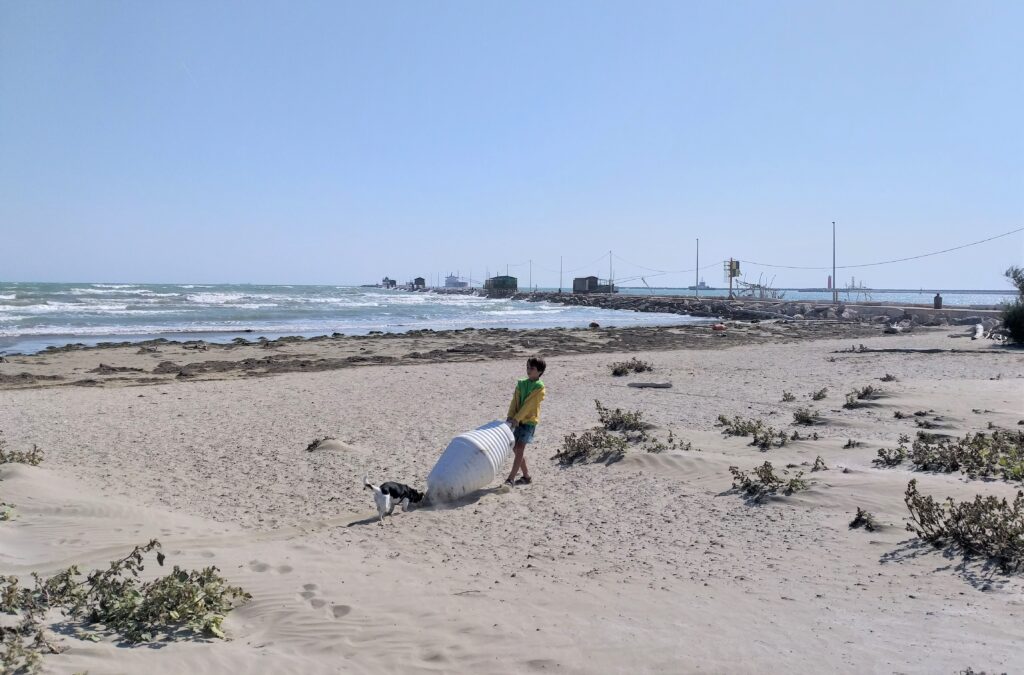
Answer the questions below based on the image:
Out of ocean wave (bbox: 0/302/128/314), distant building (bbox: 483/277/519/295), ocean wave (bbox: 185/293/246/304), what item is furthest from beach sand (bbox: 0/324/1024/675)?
distant building (bbox: 483/277/519/295)

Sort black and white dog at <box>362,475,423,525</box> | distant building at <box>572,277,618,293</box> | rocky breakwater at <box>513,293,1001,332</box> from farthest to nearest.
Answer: distant building at <box>572,277,618,293</box> < rocky breakwater at <box>513,293,1001,332</box> < black and white dog at <box>362,475,423,525</box>

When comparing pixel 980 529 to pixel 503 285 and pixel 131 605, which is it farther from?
pixel 503 285

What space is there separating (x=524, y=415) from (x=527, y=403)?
130mm

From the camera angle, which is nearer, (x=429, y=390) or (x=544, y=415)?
A: (x=544, y=415)

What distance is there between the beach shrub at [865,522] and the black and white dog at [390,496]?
3.70 meters

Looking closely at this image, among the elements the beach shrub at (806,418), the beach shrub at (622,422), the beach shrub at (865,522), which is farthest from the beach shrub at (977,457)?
the beach shrub at (622,422)

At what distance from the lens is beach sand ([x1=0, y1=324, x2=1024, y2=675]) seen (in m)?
3.67

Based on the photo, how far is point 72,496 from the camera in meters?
6.73

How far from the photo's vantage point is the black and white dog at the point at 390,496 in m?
6.17

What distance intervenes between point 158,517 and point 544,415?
20.8 ft

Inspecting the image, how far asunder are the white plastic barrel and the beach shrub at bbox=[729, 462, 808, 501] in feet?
7.63

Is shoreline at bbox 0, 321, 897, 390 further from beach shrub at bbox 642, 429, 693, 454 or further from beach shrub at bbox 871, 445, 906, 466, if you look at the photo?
beach shrub at bbox 871, 445, 906, 466

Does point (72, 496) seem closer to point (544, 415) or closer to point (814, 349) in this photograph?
point (544, 415)

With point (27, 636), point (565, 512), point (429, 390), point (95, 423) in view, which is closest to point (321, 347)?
point (429, 390)
